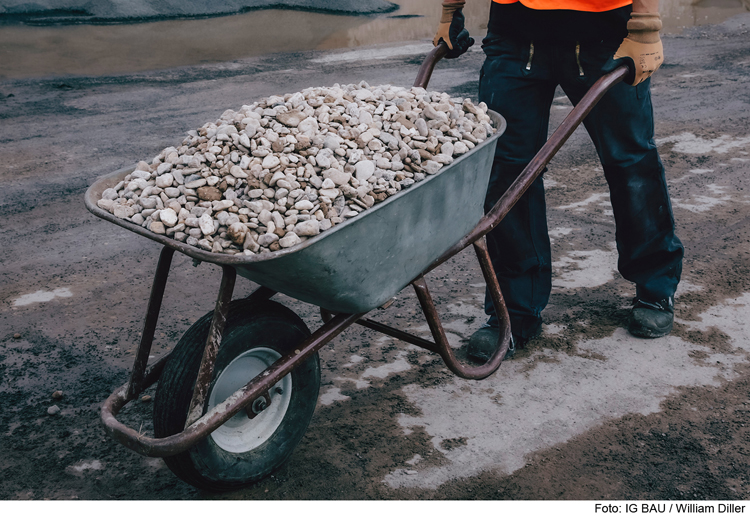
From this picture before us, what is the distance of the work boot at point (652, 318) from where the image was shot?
2.52 metres

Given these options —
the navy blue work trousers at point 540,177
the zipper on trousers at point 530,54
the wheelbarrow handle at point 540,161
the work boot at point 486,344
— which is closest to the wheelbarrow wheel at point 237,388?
the wheelbarrow handle at point 540,161

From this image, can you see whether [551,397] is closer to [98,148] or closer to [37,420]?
[37,420]

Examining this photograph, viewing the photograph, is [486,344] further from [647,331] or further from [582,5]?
[582,5]

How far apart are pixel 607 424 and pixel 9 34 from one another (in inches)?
417

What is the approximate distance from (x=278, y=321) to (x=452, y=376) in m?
0.85

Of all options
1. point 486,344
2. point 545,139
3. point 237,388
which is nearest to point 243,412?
point 237,388

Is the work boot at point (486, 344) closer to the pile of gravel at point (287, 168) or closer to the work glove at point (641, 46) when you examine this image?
the pile of gravel at point (287, 168)

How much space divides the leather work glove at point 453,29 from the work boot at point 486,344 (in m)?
1.02

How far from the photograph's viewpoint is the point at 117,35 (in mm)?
9773

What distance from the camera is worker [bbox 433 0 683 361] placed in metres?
2.24

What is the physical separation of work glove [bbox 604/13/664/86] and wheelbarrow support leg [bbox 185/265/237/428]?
4.35 feet

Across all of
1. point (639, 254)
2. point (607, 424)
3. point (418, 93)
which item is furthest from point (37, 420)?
point (639, 254)

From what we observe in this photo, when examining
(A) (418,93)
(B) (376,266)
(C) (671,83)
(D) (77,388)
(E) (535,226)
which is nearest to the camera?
(B) (376,266)

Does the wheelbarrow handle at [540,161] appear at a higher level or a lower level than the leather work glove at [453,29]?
lower
